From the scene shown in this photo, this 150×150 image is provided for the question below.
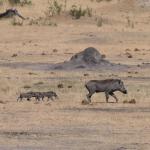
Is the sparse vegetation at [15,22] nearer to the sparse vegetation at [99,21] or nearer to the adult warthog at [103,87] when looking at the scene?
the sparse vegetation at [99,21]

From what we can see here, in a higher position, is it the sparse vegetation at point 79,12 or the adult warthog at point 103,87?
the adult warthog at point 103,87

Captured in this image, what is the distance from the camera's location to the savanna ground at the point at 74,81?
14.7 meters

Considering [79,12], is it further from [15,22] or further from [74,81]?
[74,81]

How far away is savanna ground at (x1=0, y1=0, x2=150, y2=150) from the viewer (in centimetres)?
1468

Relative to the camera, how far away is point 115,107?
19.6m

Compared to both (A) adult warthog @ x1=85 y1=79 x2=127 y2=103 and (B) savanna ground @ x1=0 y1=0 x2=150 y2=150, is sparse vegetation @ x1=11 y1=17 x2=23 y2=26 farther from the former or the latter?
(A) adult warthog @ x1=85 y1=79 x2=127 y2=103

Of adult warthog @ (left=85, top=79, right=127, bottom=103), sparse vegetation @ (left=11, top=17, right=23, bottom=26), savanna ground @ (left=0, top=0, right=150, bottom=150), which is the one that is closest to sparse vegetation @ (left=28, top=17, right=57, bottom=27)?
savanna ground @ (left=0, top=0, right=150, bottom=150)

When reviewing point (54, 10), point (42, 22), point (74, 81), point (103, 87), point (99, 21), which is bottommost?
point (54, 10)

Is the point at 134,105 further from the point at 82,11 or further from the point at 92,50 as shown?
the point at 82,11

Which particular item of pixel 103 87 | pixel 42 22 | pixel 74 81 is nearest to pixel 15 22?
pixel 42 22

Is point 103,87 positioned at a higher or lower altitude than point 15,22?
higher

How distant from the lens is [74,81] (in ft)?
86.0

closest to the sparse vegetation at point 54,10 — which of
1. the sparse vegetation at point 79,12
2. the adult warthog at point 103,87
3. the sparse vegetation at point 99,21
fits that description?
the sparse vegetation at point 79,12

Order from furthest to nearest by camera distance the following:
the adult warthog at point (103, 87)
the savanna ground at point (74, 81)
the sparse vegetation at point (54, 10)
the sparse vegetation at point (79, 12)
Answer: the sparse vegetation at point (54, 10)
the sparse vegetation at point (79, 12)
the adult warthog at point (103, 87)
the savanna ground at point (74, 81)
